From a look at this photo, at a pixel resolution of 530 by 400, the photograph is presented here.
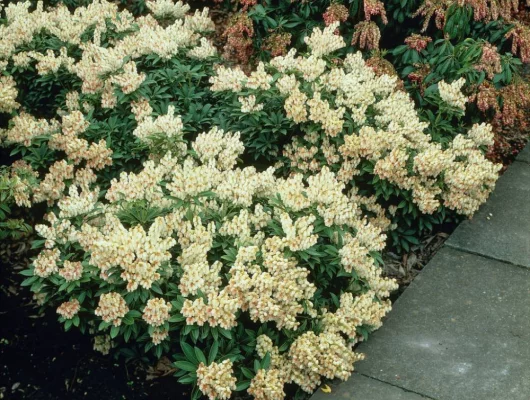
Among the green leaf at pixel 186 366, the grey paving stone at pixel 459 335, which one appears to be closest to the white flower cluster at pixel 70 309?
the green leaf at pixel 186 366

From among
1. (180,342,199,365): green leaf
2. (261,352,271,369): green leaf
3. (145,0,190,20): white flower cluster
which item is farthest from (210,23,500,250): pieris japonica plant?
(180,342,199,365): green leaf

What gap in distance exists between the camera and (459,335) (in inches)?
147

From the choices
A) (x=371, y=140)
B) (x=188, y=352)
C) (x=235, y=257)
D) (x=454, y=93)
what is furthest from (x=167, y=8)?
(x=188, y=352)

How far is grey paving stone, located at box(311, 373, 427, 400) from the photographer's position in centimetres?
337

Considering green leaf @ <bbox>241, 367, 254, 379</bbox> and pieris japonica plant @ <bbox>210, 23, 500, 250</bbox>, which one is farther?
pieris japonica plant @ <bbox>210, 23, 500, 250</bbox>

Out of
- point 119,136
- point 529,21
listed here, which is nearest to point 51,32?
point 119,136

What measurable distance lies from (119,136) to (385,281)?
1.89m

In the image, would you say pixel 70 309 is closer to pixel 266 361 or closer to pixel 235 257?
pixel 235 257

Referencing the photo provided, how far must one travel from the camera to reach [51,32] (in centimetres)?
517

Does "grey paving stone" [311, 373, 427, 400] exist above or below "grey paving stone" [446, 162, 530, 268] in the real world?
above

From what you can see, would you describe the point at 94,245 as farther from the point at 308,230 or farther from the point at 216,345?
the point at 308,230

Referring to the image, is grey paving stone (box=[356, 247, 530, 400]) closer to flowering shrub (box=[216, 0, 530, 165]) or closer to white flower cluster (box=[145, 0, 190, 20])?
flowering shrub (box=[216, 0, 530, 165])

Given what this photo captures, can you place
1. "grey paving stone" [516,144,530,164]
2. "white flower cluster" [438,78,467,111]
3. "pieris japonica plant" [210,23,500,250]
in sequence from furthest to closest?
"grey paving stone" [516,144,530,164] < "white flower cluster" [438,78,467,111] < "pieris japonica plant" [210,23,500,250]

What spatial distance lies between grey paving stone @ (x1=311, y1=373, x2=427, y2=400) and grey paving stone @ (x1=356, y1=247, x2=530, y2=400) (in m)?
0.04
